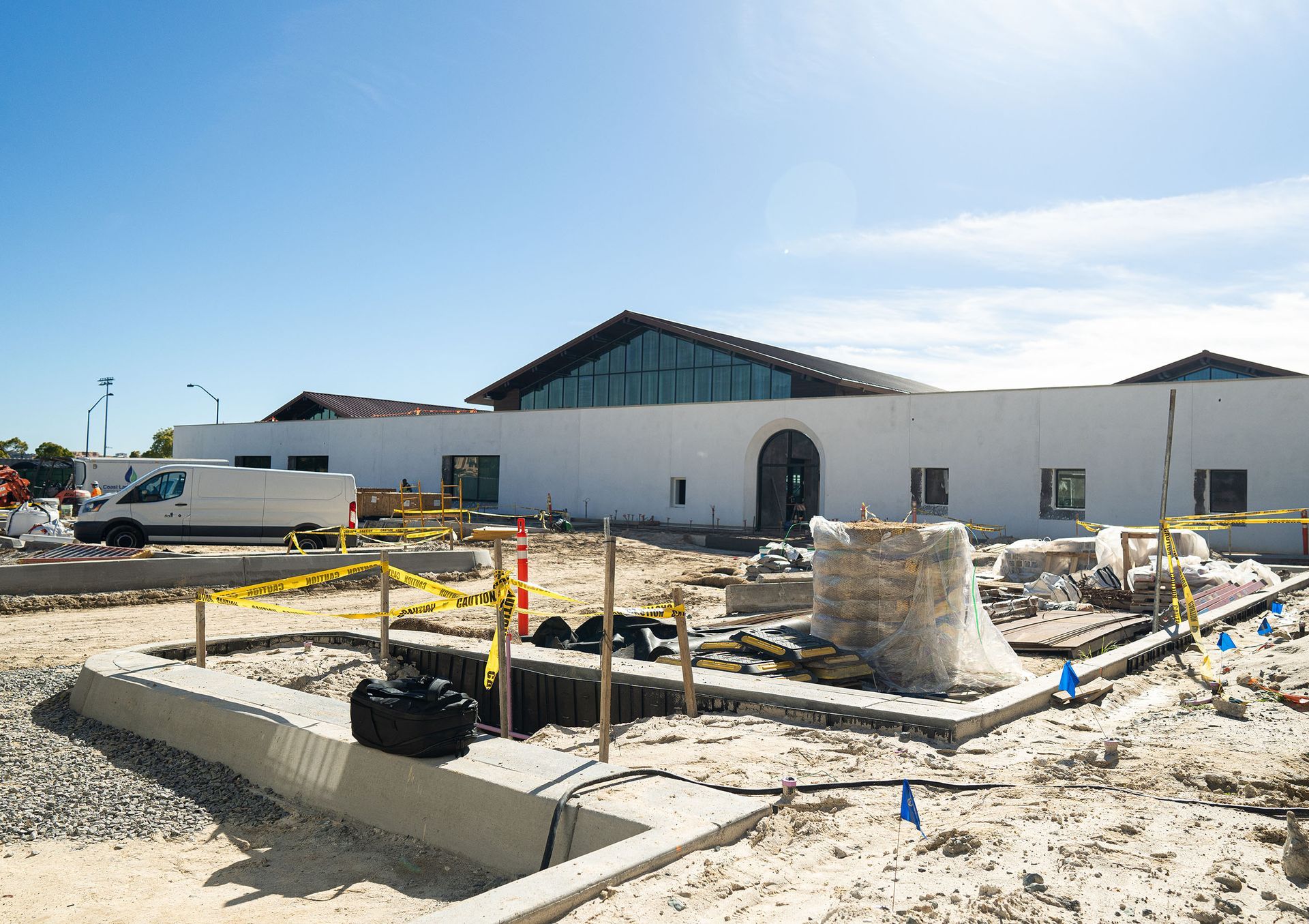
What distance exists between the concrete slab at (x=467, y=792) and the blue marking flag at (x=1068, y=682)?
419 centimetres

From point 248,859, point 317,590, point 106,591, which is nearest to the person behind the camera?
Result: point 248,859

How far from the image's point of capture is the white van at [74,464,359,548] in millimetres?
19188

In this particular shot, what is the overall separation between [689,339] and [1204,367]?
80.7 ft

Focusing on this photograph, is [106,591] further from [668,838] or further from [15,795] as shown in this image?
[668,838]

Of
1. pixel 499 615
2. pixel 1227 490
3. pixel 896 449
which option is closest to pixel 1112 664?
pixel 499 615

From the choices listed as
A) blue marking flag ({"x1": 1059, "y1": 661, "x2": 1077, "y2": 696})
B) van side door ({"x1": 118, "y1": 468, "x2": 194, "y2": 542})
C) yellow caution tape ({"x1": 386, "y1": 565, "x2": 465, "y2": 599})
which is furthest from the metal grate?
blue marking flag ({"x1": 1059, "y1": 661, "x2": 1077, "y2": 696})

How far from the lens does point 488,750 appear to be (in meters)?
5.52

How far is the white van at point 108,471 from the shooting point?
36.7 metres

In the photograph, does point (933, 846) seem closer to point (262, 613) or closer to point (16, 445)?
point (262, 613)

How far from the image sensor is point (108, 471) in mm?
37250

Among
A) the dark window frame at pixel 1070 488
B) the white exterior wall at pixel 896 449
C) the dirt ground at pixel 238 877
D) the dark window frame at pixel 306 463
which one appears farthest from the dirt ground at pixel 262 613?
the dark window frame at pixel 306 463

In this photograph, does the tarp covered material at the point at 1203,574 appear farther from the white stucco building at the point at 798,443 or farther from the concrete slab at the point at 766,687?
the white stucco building at the point at 798,443

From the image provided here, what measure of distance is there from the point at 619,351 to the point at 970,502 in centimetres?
1693

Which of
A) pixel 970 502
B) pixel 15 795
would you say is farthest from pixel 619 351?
pixel 15 795
